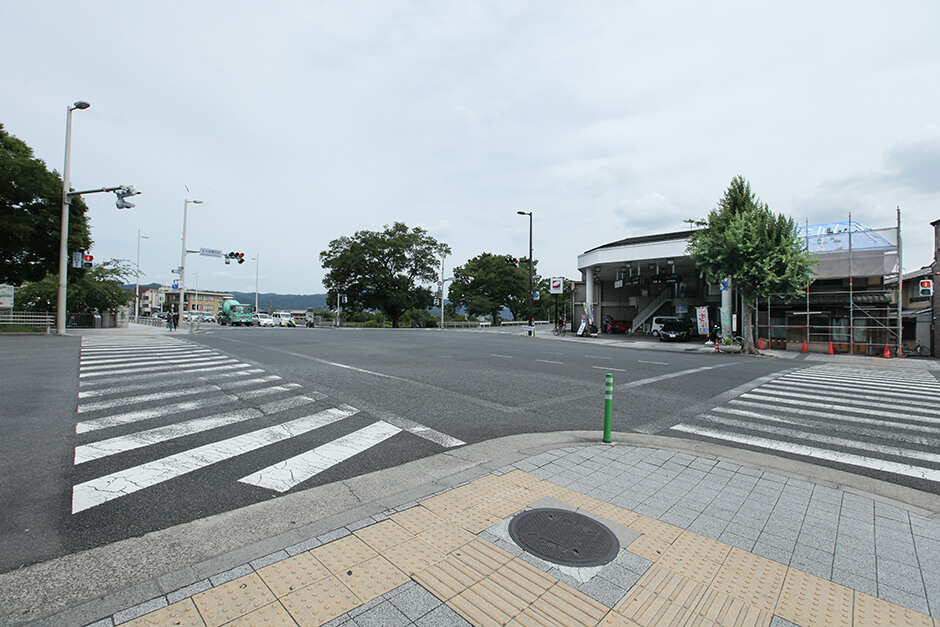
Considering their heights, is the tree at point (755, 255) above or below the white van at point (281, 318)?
above

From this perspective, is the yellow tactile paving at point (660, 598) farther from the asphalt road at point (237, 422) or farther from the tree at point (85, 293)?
the tree at point (85, 293)

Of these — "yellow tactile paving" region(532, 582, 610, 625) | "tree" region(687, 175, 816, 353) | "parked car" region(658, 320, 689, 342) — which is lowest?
"yellow tactile paving" region(532, 582, 610, 625)

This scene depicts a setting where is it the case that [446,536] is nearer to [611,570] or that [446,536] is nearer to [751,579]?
[611,570]

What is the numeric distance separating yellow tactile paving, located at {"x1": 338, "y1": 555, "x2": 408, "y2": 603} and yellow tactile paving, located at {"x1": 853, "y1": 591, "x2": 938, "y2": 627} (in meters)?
2.60

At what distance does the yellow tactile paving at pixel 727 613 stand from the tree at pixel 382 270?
5307 cm

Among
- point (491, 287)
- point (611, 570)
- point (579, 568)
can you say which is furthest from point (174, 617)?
point (491, 287)

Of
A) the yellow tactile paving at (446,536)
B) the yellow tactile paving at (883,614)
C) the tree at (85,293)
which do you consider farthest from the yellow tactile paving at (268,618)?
the tree at (85,293)

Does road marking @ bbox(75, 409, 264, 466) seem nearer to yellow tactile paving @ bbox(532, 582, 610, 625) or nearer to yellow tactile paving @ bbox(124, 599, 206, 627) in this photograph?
yellow tactile paving @ bbox(124, 599, 206, 627)

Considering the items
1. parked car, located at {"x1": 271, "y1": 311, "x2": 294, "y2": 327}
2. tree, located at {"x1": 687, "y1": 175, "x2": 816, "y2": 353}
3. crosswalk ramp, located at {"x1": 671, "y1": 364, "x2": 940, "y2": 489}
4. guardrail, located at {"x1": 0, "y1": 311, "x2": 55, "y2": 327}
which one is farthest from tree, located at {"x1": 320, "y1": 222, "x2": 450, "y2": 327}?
crosswalk ramp, located at {"x1": 671, "y1": 364, "x2": 940, "y2": 489}

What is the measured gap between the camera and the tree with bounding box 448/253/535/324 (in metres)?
65.2

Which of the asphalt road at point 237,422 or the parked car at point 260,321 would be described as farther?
the parked car at point 260,321

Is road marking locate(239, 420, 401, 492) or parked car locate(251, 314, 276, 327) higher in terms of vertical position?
parked car locate(251, 314, 276, 327)

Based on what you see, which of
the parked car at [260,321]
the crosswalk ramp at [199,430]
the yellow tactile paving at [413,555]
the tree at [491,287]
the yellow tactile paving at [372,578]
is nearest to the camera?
the yellow tactile paving at [372,578]

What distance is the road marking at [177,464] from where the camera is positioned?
12.6ft
